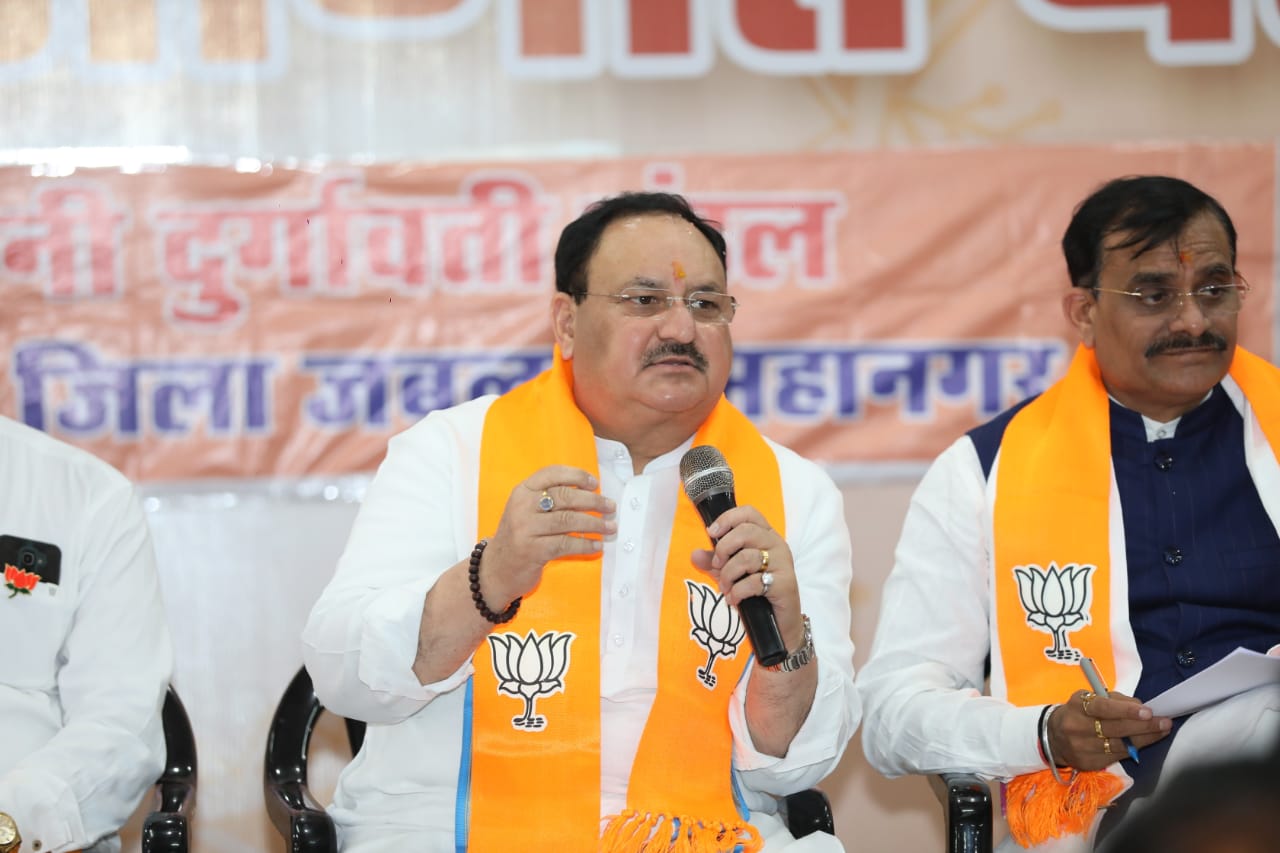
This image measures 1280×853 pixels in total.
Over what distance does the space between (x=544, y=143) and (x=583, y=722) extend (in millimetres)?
1928

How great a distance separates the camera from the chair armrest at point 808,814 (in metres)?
2.71

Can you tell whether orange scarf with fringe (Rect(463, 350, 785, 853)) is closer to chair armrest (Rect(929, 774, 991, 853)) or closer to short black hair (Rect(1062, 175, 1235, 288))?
chair armrest (Rect(929, 774, 991, 853))

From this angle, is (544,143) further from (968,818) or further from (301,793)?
(968,818)

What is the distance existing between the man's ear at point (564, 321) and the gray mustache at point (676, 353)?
0.86 feet

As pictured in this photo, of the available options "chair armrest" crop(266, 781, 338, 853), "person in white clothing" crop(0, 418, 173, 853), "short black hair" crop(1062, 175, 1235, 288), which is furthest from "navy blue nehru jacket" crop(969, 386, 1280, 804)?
"person in white clothing" crop(0, 418, 173, 853)

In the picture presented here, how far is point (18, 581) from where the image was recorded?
2887mm

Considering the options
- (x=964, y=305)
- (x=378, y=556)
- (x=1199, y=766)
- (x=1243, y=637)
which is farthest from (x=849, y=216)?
(x=1199, y=766)

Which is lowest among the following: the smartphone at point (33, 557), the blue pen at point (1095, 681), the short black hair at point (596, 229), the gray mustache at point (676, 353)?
the blue pen at point (1095, 681)

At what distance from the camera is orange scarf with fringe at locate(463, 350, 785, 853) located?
103 inches

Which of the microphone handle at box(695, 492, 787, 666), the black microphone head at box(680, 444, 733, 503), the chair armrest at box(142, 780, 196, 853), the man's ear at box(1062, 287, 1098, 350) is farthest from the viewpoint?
the man's ear at box(1062, 287, 1098, 350)

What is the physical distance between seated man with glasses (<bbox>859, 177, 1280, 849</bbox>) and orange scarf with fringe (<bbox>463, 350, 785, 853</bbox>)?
461mm

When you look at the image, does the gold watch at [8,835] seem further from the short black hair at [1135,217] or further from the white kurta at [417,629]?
the short black hair at [1135,217]

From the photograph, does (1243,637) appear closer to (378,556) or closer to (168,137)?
(378,556)

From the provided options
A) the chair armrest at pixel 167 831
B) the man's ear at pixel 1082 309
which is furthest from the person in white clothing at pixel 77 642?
the man's ear at pixel 1082 309
